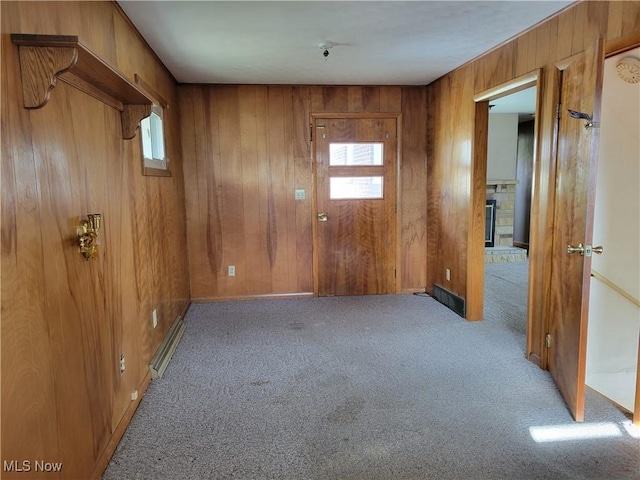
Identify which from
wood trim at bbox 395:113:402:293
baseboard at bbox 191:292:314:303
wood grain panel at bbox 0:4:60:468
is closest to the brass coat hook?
wood grain panel at bbox 0:4:60:468

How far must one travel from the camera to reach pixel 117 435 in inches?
79.4

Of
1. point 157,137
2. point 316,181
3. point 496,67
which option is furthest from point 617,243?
point 157,137

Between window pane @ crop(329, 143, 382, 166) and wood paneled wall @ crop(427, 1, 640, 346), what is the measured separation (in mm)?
610

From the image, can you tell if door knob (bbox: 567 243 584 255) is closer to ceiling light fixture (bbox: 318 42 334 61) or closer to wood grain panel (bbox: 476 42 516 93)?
wood grain panel (bbox: 476 42 516 93)

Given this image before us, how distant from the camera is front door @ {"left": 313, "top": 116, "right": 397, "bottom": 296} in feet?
14.8

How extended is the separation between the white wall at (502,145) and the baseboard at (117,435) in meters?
6.33

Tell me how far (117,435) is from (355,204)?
10.7 feet

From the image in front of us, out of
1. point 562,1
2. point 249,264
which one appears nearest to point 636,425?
point 562,1

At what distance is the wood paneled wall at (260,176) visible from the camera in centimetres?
433

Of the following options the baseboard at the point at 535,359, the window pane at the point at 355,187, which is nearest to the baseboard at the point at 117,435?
the baseboard at the point at 535,359

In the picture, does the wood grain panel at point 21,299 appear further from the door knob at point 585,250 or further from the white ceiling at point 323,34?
the door knob at point 585,250

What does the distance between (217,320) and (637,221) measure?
356cm

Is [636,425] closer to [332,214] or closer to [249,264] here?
[332,214]

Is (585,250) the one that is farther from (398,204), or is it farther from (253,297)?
(253,297)
